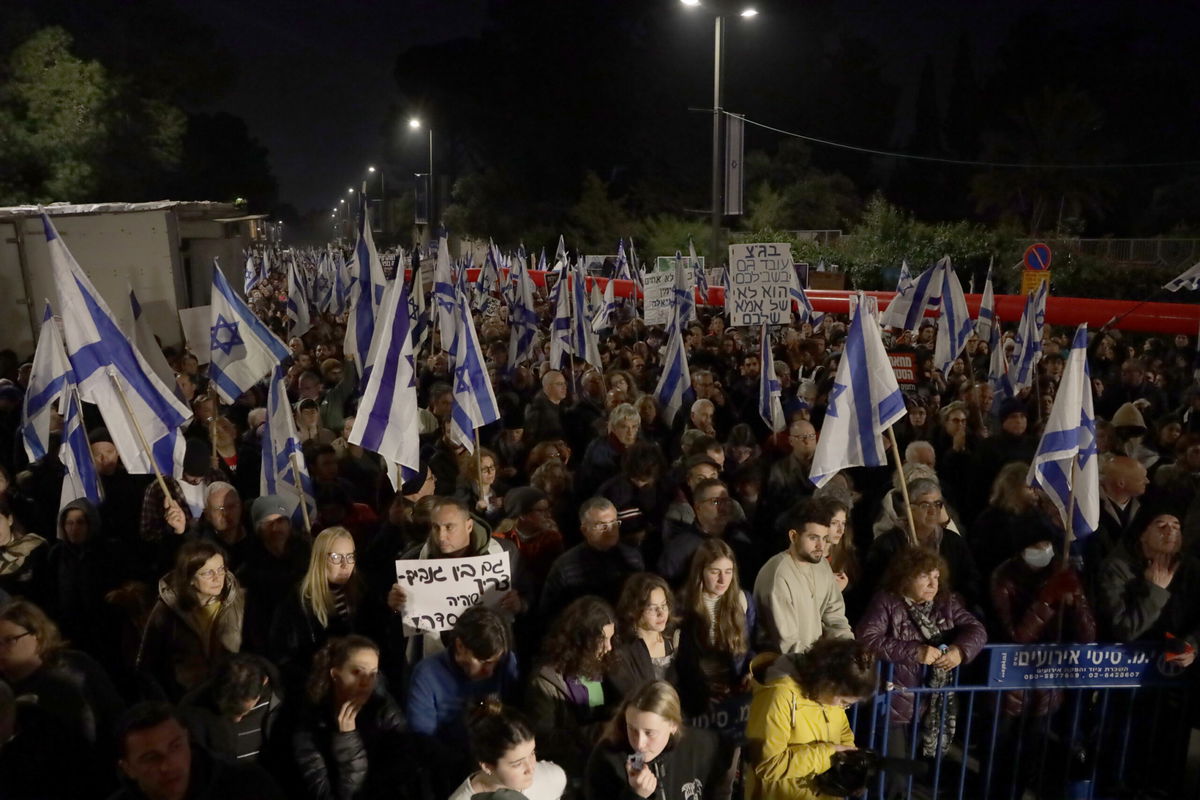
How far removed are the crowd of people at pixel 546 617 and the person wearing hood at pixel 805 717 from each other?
0.01 meters

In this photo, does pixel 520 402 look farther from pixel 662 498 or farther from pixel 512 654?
pixel 512 654

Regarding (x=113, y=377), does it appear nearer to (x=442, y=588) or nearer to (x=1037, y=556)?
(x=442, y=588)

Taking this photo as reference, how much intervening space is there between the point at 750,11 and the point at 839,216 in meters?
24.9

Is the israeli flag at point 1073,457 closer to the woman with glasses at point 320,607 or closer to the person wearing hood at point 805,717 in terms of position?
the person wearing hood at point 805,717

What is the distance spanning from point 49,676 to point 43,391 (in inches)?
137

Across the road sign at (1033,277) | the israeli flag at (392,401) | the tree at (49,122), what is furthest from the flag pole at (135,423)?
the tree at (49,122)

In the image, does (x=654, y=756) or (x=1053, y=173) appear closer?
(x=654, y=756)

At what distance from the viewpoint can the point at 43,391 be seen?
22.4 feet

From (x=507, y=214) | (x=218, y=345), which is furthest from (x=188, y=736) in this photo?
(x=507, y=214)

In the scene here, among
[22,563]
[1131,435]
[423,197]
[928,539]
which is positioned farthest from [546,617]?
[423,197]

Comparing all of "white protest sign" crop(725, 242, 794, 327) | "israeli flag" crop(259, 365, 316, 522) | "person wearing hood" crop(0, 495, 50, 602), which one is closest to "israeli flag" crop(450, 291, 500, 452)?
"israeli flag" crop(259, 365, 316, 522)

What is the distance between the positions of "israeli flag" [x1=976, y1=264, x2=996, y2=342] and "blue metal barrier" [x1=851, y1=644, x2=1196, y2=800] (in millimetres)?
7414

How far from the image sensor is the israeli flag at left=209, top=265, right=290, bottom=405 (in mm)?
7570

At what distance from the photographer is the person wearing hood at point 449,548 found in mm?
4602
